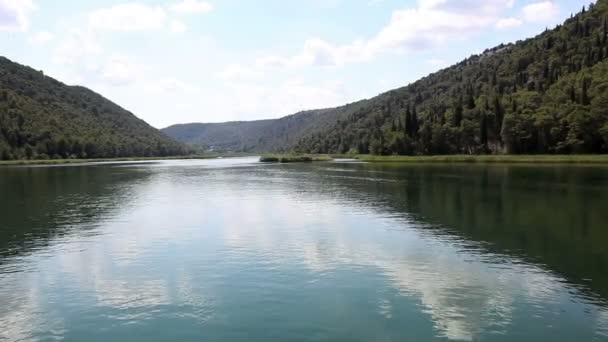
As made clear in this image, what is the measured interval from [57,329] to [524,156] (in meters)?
144

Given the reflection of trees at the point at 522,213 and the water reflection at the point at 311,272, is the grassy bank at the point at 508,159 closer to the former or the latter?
the reflection of trees at the point at 522,213

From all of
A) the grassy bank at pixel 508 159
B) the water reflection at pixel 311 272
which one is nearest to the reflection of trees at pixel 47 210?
the water reflection at pixel 311 272

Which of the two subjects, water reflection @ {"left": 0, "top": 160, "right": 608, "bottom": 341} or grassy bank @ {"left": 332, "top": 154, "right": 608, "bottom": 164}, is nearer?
water reflection @ {"left": 0, "top": 160, "right": 608, "bottom": 341}

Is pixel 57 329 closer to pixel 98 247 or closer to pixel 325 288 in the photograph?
pixel 325 288

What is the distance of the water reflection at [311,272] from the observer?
1784 cm

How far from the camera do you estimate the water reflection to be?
17844mm

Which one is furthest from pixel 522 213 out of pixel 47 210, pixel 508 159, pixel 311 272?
pixel 508 159

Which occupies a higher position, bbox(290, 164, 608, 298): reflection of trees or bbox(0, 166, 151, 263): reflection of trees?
bbox(0, 166, 151, 263): reflection of trees

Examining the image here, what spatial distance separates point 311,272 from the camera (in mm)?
24938

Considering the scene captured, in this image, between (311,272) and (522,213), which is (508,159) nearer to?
(522,213)

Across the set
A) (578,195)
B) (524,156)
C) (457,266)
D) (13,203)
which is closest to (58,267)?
(457,266)

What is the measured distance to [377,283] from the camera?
22.9 metres

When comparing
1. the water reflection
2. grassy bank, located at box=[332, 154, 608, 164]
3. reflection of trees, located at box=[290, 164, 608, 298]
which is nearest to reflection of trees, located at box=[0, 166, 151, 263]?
the water reflection

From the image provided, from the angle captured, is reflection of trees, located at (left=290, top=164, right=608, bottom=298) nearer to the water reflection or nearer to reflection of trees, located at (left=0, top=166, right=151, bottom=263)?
the water reflection
